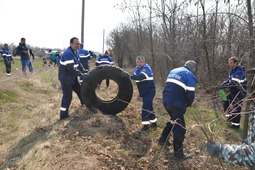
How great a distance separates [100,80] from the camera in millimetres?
5480

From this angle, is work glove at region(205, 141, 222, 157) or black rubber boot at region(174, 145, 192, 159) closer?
work glove at region(205, 141, 222, 157)

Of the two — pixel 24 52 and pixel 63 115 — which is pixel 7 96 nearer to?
pixel 63 115

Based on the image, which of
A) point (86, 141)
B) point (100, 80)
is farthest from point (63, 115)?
point (86, 141)

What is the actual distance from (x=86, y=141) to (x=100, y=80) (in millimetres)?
1885

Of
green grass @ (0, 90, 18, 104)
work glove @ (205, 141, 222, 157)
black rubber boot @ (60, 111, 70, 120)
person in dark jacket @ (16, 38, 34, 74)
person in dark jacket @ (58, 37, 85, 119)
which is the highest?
person in dark jacket @ (16, 38, 34, 74)

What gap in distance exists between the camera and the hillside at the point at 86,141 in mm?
Answer: 3445

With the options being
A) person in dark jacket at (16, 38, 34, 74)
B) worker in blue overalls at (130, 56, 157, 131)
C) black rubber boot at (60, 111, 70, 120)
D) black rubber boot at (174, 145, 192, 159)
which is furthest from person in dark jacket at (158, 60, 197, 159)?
person in dark jacket at (16, 38, 34, 74)

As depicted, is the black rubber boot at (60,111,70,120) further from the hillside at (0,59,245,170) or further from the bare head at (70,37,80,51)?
the bare head at (70,37,80,51)

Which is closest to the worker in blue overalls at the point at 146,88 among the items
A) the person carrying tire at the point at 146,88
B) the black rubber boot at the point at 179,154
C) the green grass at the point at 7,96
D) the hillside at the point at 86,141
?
the person carrying tire at the point at 146,88

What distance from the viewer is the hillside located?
3445 millimetres

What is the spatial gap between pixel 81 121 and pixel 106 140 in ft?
3.59

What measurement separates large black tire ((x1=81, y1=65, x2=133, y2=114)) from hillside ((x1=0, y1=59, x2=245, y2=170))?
250 millimetres

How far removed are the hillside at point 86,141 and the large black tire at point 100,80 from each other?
0.82ft

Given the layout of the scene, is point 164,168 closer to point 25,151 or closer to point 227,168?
point 227,168
